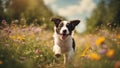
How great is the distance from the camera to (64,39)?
946 cm

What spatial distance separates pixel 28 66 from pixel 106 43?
1607mm

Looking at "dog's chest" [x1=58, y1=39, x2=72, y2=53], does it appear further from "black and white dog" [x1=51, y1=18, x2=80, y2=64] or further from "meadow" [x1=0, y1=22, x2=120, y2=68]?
"meadow" [x1=0, y1=22, x2=120, y2=68]

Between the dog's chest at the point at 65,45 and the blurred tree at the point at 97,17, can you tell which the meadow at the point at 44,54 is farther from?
the blurred tree at the point at 97,17

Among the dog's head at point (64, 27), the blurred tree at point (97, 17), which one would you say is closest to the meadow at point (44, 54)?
the dog's head at point (64, 27)

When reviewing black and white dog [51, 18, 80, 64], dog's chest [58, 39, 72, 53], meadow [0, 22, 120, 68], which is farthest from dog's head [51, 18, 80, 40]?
meadow [0, 22, 120, 68]

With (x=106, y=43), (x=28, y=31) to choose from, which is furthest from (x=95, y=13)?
(x=106, y=43)

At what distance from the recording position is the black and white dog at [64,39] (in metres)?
9.15

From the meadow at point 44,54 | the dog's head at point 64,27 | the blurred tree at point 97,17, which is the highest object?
the blurred tree at point 97,17

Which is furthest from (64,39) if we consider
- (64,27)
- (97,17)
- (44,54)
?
(97,17)

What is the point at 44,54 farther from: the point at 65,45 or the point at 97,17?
the point at 97,17

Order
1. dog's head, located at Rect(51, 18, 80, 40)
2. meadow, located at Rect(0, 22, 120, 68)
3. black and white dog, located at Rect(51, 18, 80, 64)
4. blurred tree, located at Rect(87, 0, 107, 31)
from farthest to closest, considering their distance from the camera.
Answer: blurred tree, located at Rect(87, 0, 107, 31) < black and white dog, located at Rect(51, 18, 80, 64) < dog's head, located at Rect(51, 18, 80, 40) < meadow, located at Rect(0, 22, 120, 68)

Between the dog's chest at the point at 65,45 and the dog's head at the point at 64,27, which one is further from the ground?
the dog's head at the point at 64,27

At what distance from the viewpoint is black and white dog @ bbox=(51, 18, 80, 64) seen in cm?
915

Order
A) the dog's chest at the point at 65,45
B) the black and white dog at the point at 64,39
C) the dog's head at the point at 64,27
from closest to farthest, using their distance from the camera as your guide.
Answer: the dog's head at the point at 64,27, the black and white dog at the point at 64,39, the dog's chest at the point at 65,45
